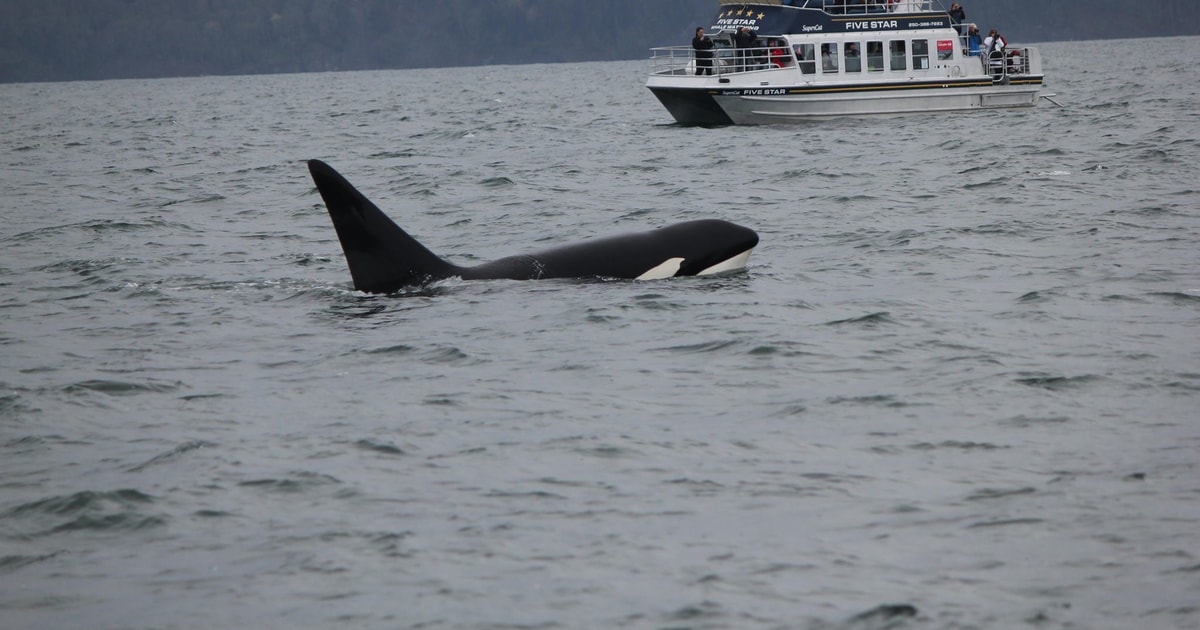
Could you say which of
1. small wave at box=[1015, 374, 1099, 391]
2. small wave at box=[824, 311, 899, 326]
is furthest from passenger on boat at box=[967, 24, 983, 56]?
small wave at box=[1015, 374, 1099, 391]

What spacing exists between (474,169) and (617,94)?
5846 cm

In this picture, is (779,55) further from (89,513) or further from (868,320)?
(89,513)

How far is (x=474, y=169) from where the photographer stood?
3466 centimetres

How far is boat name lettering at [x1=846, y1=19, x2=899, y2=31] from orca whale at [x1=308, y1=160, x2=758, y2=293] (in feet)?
89.6

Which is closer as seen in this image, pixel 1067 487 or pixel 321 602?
pixel 321 602

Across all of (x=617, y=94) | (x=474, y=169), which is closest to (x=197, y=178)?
(x=474, y=169)

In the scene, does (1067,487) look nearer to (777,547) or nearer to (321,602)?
(777,547)

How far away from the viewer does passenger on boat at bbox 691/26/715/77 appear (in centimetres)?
4247

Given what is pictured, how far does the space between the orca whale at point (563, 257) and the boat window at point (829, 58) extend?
2715 cm

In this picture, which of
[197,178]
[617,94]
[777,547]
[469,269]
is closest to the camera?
[777,547]

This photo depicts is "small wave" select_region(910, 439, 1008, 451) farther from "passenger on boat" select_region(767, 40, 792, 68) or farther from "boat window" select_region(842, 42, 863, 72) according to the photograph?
"boat window" select_region(842, 42, 863, 72)

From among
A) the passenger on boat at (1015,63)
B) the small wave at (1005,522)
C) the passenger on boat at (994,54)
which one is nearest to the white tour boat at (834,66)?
the passenger on boat at (994,54)

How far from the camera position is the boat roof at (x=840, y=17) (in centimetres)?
4197

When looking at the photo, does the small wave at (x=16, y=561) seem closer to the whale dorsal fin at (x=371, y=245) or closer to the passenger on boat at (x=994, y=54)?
the whale dorsal fin at (x=371, y=245)
